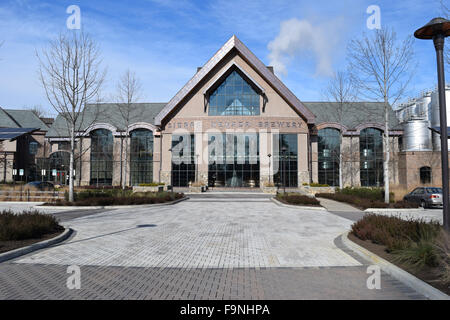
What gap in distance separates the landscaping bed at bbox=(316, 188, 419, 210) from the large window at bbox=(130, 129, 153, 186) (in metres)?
22.8

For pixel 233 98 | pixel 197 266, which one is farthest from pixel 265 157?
pixel 197 266

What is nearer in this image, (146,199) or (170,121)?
(146,199)

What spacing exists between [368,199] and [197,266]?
1814 centimetres

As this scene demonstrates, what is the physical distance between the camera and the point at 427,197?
1778 cm

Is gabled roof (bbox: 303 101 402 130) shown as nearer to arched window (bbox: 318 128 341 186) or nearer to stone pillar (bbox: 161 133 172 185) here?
arched window (bbox: 318 128 341 186)

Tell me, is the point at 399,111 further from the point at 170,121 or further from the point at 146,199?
the point at 146,199

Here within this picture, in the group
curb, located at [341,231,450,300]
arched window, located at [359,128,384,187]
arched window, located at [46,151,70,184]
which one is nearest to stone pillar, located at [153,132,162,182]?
arched window, located at [46,151,70,184]

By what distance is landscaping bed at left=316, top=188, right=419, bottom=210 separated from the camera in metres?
17.9

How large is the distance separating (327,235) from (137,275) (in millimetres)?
6985

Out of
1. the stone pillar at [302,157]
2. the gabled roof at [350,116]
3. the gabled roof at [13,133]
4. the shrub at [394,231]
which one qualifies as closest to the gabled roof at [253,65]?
the stone pillar at [302,157]

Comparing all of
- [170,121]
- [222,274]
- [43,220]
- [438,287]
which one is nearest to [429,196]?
[438,287]

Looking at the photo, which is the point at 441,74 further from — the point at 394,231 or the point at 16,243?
the point at 16,243

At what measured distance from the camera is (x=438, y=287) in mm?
4859

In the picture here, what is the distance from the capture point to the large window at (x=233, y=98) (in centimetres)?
3644
